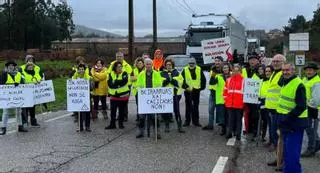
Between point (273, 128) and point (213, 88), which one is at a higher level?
point (213, 88)

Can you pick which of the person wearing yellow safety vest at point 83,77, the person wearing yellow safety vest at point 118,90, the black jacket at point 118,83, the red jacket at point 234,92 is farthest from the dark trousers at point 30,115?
the red jacket at point 234,92

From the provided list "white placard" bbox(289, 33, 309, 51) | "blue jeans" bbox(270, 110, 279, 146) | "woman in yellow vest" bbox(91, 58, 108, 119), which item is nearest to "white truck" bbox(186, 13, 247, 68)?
"white placard" bbox(289, 33, 309, 51)

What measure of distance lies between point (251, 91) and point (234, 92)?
0.44 meters

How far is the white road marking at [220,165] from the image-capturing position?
29.6 ft

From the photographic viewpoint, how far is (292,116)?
7930 mm

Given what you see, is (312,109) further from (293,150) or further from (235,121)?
(235,121)

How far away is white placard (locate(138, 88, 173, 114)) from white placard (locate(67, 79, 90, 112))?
1.81m

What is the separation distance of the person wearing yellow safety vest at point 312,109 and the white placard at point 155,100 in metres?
3.40

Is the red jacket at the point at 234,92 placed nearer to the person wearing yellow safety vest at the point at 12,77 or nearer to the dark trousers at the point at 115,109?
the dark trousers at the point at 115,109

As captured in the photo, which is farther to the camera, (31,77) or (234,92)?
(31,77)

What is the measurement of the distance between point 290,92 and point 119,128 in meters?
6.56

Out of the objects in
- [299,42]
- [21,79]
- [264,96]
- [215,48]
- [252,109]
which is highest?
[299,42]

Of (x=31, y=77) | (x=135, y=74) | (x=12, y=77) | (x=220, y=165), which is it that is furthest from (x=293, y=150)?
(x=31, y=77)

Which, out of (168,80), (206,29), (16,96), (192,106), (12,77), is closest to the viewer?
(168,80)
